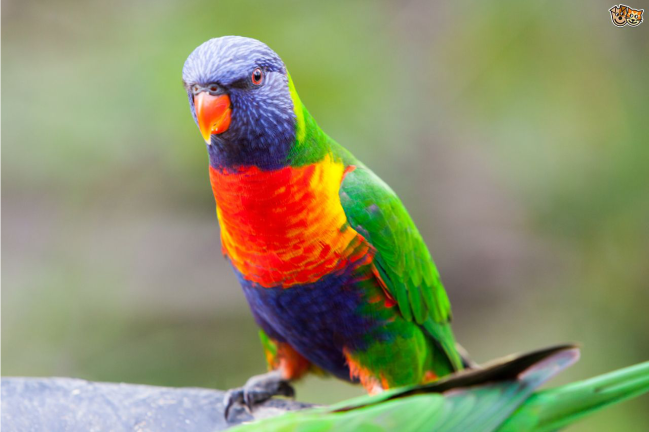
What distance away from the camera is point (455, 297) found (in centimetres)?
401

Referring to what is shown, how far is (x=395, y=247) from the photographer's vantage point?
1884mm

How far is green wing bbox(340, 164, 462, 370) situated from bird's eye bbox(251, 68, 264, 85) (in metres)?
0.38

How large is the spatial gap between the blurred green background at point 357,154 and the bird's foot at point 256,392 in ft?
3.43

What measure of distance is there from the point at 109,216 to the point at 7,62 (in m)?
1.07

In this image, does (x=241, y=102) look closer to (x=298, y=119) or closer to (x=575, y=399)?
(x=298, y=119)

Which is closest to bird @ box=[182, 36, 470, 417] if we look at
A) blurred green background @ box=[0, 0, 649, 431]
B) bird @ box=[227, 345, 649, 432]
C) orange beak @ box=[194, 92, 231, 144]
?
orange beak @ box=[194, 92, 231, 144]

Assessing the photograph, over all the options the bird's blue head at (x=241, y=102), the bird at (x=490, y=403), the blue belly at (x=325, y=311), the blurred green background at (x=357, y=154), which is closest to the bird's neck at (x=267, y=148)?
the bird's blue head at (x=241, y=102)

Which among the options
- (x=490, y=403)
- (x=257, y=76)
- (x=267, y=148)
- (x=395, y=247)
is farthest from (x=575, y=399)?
(x=257, y=76)

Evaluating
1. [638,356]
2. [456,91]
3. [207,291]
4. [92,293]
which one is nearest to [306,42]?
[456,91]

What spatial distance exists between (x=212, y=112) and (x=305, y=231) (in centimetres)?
41

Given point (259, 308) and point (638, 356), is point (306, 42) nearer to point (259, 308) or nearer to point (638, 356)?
point (259, 308)

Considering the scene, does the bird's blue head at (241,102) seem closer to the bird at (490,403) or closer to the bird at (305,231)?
the bird at (305,231)

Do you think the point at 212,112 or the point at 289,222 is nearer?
the point at 212,112

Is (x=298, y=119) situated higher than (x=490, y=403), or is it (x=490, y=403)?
(x=298, y=119)
